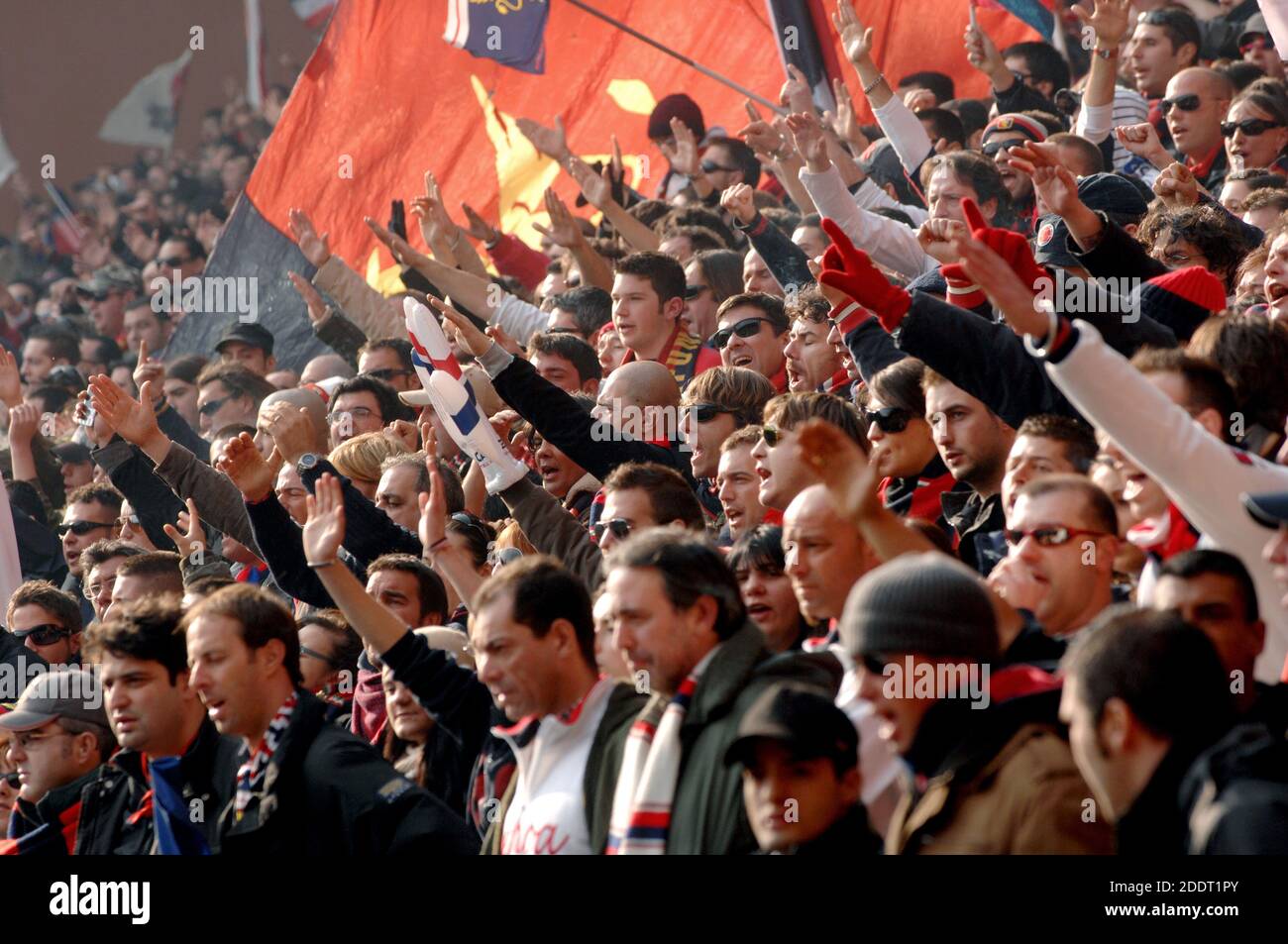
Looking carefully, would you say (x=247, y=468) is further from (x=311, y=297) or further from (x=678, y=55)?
(x=678, y=55)

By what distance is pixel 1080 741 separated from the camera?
→ 3.45 metres

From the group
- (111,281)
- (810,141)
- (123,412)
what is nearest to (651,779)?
(810,141)

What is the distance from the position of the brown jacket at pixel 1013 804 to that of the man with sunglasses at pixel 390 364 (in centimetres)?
643

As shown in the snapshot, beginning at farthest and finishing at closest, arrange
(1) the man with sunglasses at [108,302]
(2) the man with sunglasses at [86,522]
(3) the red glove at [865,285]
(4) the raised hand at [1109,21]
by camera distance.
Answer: (1) the man with sunglasses at [108,302] → (2) the man with sunglasses at [86,522] → (4) the raised hand at [1109,21] → (3) the red glove at [865,285]

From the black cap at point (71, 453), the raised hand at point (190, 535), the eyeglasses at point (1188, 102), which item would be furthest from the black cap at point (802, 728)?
the black cap at point (71, 453)

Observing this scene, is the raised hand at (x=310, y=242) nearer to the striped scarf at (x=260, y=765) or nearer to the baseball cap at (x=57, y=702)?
the baseball cap at (x=57, y=702)

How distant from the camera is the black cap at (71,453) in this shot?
1166 centimetres

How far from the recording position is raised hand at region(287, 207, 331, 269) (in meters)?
10.8

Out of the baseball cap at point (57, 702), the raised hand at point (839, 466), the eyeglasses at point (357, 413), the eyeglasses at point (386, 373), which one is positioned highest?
the eyeglasses at point (386, 373)

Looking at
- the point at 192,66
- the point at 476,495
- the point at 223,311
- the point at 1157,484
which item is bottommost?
the point at 1157,484

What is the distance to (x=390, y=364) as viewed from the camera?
9.89 m
